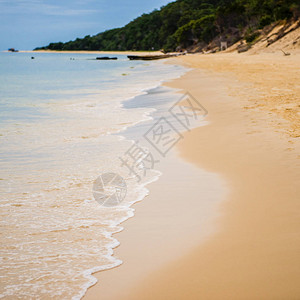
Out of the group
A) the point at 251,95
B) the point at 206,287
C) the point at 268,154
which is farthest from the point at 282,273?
the point at 251,95

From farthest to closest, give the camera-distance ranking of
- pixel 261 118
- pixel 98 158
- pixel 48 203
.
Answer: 1. pixel 261 118
2. pixel 98 158
3. pixel 48 203

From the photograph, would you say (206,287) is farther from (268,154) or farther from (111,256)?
(268,154)

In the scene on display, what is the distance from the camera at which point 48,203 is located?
4.40m

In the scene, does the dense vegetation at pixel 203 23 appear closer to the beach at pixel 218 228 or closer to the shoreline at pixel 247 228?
the shoreline at pixel 247 228

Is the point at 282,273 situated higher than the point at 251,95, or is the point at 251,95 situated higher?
the point at 251,95

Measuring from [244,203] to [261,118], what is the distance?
4261mm

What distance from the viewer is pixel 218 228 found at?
3.57 m
